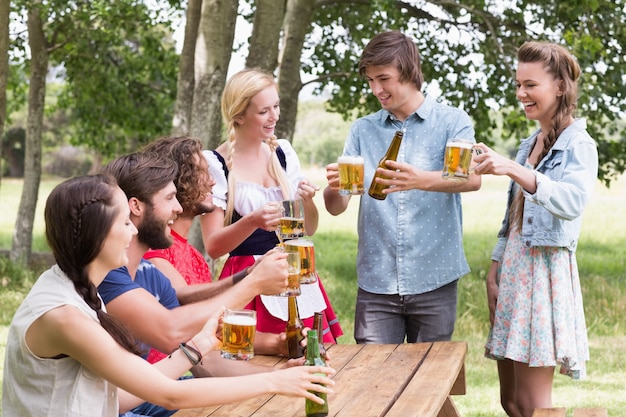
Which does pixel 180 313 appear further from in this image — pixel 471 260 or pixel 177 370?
pixel 471 260

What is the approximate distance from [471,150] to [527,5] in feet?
30.0

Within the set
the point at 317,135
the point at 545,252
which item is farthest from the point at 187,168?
the point at 317,135

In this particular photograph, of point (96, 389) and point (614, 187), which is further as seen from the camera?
point (614, 187)

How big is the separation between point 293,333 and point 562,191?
1.24 meters

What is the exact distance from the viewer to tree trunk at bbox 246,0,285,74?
31.5 ft

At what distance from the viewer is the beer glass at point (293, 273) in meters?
3.27

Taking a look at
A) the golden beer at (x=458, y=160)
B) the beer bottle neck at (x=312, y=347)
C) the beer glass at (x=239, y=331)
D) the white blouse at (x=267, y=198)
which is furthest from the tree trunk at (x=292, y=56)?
the beer glass at (x=239, y=331)

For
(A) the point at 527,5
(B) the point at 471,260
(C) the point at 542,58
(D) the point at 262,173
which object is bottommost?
(B) the point at 471,260

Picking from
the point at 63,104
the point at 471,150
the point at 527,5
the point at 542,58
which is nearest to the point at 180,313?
the point at 471,150

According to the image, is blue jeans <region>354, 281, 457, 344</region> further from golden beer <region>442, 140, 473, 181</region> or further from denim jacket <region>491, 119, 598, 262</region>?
golden beer <region>442, 140, 473, 181</region>

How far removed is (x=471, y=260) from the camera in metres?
16.0

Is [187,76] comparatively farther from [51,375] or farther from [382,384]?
[51,375]

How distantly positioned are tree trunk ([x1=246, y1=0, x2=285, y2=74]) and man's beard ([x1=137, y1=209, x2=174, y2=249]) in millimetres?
6505

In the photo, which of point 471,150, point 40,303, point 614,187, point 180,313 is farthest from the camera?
point 614,187
